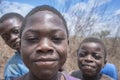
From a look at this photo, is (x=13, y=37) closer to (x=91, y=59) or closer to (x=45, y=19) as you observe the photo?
(x=91, y=59)

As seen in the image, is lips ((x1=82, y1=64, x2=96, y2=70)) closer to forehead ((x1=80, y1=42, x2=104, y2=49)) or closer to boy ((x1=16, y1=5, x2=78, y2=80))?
forehead ((x1=80, y1=42, x2=104, y2=49))

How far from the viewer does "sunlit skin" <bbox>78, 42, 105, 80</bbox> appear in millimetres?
2842

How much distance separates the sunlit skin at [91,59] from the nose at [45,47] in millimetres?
1360

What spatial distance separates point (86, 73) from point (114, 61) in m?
6.31

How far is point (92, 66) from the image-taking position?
2836 mm

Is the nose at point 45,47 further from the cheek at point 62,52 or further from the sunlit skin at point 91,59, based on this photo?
the sunlit skin at point 91,59

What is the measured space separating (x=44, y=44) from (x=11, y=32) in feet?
3.83

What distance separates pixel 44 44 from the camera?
151 cm

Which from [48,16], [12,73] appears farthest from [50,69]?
[12,73]

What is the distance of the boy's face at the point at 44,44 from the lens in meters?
1.50

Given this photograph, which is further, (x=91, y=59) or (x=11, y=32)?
(x=91, y=59)

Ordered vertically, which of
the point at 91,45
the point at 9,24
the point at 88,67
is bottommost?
the point at 88,67

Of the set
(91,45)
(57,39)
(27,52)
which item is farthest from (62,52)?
(91,45)

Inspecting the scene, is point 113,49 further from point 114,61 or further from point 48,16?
point 48,16
